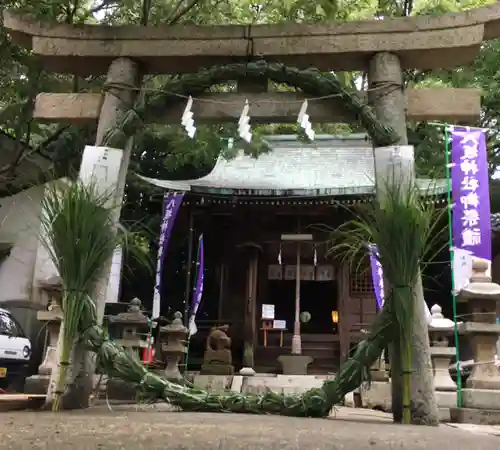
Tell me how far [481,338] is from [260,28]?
4655mm

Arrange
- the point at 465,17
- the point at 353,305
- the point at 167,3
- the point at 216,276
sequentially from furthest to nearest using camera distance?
the point at 216,276
the point at 353,305
the point at 167,3
the point at 465,17

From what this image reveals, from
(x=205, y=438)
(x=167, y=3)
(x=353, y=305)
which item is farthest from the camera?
(x=353, y=305)

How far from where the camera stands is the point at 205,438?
120 inches

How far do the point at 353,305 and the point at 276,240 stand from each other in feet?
8.33

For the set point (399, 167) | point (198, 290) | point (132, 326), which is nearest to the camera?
point (399, 167)

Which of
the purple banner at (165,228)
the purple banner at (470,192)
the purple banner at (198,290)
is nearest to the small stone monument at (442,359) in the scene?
the purple banner at (470,192)

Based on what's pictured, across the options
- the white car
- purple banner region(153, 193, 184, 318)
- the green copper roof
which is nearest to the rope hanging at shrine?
the green copper roof

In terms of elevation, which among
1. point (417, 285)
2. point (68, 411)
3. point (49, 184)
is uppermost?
point (49, 184)

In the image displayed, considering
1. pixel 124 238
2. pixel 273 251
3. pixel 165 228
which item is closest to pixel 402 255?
pixel 124 238

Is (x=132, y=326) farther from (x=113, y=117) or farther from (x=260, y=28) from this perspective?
(x=260, y=28)

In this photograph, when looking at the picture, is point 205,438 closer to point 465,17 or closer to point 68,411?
point 68,411

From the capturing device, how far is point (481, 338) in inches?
264

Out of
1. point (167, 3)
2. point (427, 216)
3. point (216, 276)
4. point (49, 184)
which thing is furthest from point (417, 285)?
point (216, 276)

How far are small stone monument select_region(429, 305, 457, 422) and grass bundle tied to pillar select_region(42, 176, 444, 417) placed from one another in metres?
3.28
